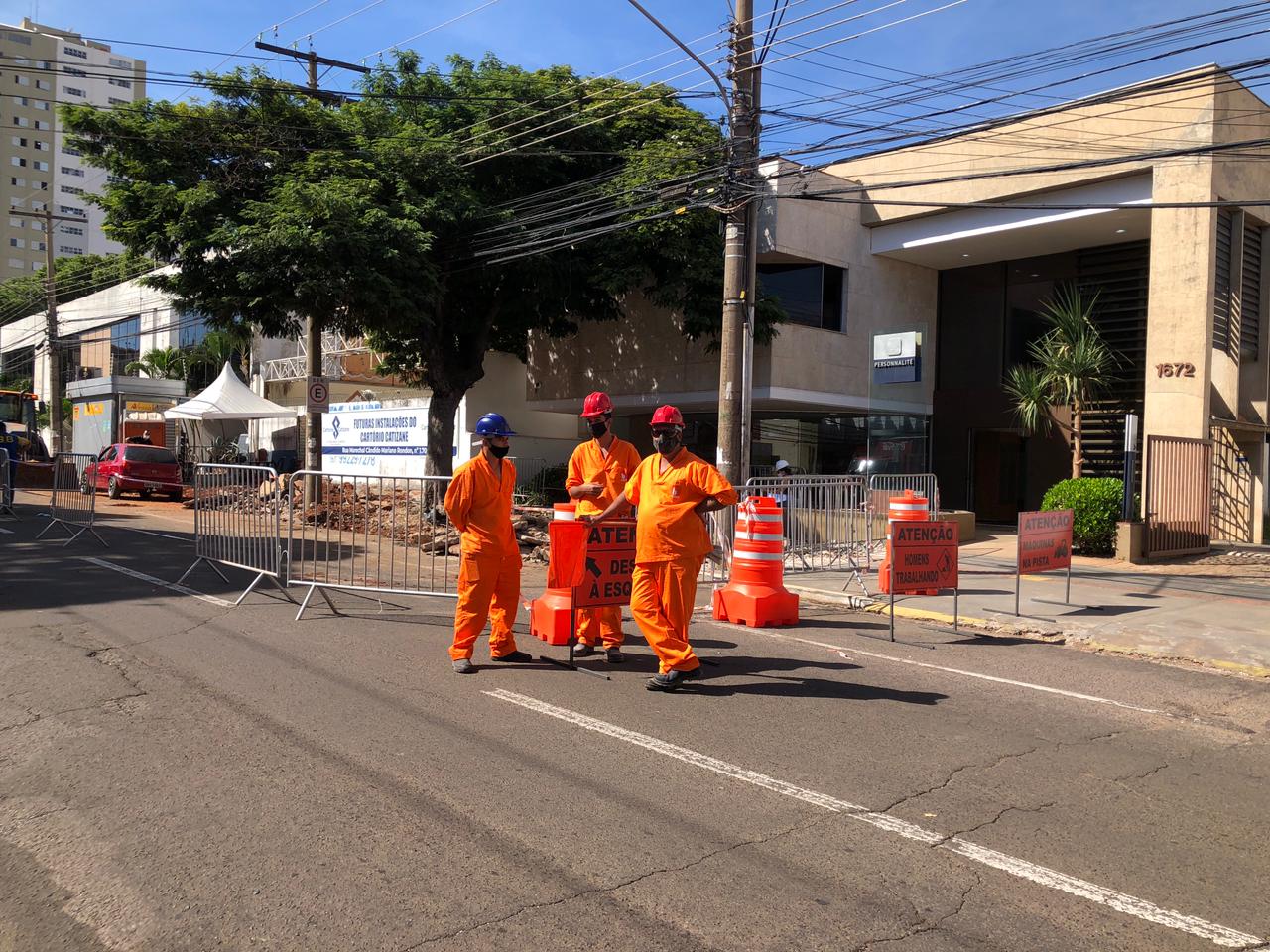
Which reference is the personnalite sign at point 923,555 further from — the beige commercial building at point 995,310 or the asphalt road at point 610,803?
the beige commercial building at point 995,310

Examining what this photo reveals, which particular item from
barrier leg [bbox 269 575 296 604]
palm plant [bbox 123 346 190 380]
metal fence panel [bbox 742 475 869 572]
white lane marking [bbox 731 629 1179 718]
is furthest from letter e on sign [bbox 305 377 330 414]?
palm plant [bbox 123 346 190 380]

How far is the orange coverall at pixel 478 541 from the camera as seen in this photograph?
710cm

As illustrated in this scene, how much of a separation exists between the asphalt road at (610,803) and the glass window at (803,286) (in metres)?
14.0

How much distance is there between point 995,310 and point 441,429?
43.8 ft

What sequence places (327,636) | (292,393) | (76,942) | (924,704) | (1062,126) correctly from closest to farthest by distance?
(76,942) → (924,704) → (327,636) → (1062,126) → (292,393)

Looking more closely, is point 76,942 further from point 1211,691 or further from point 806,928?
point 1211,691

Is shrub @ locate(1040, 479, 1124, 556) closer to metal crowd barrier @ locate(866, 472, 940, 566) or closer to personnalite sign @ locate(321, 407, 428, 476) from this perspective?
metal crowd barrier @ locate(866, 472, 940, 566)

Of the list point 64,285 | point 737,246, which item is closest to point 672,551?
point 737,246

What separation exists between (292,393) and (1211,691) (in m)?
33.7

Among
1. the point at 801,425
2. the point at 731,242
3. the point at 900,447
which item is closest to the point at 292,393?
the point at 801,425

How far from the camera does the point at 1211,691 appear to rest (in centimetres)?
752

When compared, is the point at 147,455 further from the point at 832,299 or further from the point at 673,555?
the point at 673,555

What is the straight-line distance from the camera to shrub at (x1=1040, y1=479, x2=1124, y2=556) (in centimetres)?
1602

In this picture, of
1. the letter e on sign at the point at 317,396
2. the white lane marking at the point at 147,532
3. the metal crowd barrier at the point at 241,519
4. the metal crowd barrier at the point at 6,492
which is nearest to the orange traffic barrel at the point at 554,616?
the metal crowd barrier at the point at 241,519
